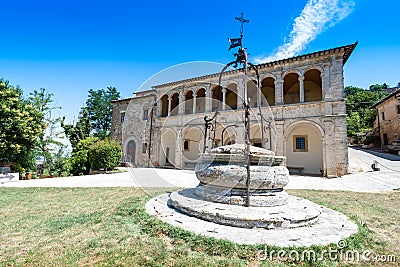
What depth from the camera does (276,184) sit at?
159 inches

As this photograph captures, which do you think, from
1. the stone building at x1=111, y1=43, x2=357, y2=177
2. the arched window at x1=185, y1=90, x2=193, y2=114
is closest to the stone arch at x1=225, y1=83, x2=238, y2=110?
the stone building at x1=111, y1=43, x2=357, y2=177

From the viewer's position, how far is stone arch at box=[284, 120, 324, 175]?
15703mm

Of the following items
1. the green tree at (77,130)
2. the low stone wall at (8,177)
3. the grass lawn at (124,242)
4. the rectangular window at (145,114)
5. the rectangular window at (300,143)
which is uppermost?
the rectangular window at (145,114)

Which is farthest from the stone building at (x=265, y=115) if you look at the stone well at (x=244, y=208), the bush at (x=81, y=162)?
the bush at (x=81, y=162)

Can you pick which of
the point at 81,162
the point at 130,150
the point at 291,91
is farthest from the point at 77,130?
the point at 291,91

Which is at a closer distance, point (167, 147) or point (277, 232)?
point (277, 232)

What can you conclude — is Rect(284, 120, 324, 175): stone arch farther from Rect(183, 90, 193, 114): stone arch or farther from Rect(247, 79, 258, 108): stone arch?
Rect(183, 90, 193, 114): stone arch

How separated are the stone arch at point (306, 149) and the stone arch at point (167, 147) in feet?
33.8

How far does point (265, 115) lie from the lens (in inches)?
591

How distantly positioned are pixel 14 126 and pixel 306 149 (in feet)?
63.8

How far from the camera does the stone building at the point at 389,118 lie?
2083 centimetres

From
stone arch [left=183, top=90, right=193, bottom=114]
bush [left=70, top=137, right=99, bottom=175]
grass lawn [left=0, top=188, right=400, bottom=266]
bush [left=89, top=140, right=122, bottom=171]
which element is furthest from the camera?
stone arch [left=183, top=90, right=193, bottom=114]

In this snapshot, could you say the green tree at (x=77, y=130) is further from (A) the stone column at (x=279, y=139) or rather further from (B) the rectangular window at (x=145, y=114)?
(A) the stone column at (x=279, y=139)

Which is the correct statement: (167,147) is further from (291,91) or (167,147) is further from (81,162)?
(291,91)
